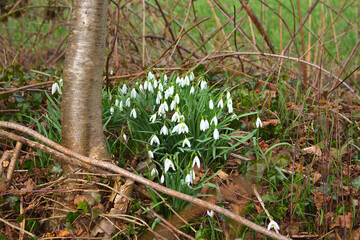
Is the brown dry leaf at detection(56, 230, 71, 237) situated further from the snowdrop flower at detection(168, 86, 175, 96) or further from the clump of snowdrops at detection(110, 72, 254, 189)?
the snowdrop flower at detection(168, 86, 175, 96)

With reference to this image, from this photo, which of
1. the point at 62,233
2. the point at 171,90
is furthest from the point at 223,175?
the point at 62,233

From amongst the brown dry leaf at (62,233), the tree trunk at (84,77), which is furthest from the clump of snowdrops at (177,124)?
the brown dry leaf at (62,233)

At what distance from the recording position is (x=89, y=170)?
2.11 m

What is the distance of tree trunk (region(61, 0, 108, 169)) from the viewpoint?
6.30 feet

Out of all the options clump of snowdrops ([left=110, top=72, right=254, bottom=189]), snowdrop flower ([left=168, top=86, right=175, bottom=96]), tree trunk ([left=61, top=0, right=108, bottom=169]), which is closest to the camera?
tree trunk ([left=61, top=0, right=108, bottom=169])

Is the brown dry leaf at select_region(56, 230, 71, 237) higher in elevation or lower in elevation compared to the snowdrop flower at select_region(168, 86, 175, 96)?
lower

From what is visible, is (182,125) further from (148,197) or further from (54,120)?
(54,120)

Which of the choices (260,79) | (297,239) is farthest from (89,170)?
(260,79)

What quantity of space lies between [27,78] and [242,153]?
89.1 inches

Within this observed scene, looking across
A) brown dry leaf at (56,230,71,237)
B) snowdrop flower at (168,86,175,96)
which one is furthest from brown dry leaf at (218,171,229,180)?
brown dry leaf at (56,230,71,237)

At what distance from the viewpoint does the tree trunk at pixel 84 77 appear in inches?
75.5

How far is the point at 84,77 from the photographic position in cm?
198

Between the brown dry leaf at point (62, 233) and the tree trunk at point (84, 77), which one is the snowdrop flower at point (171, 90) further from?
the brown dry leaf at point (62, 233)

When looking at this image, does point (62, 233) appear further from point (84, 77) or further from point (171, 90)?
point (171, 90)
